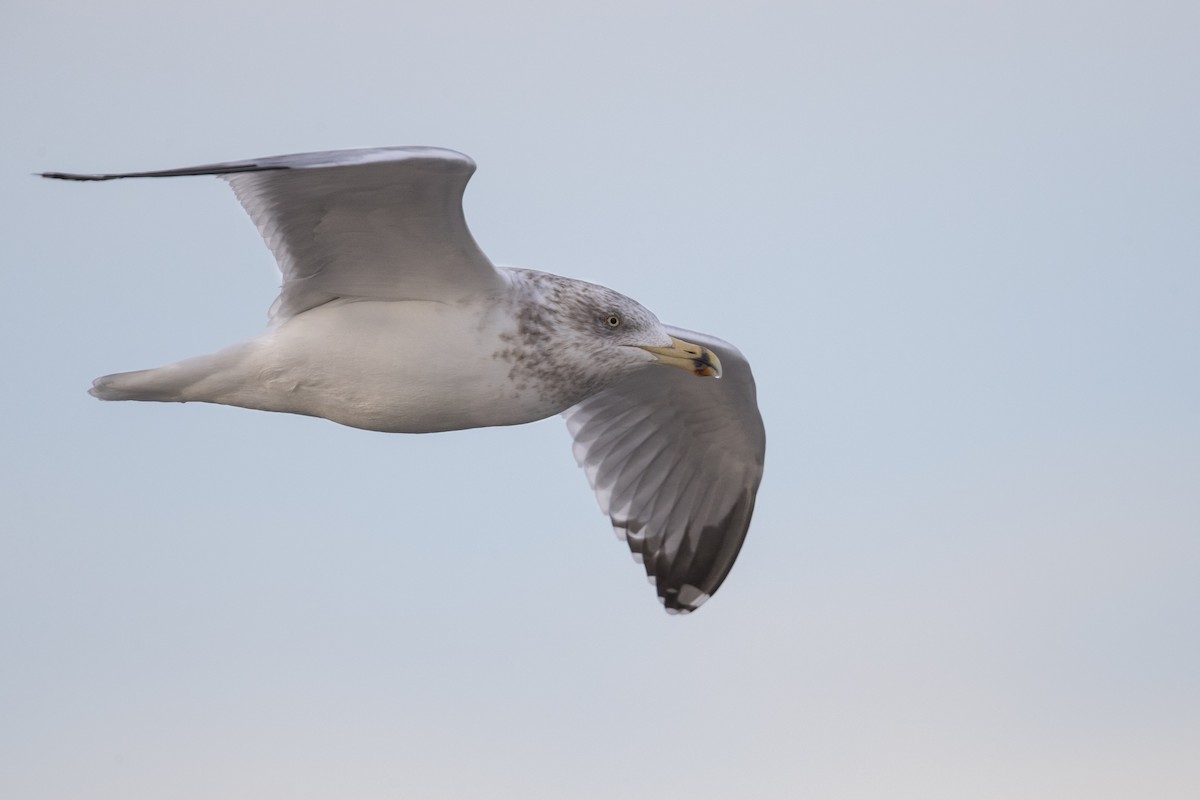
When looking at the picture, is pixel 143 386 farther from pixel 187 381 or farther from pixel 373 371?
pixel 373 371

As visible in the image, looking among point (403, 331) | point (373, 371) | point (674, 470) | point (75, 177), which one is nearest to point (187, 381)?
point (373, 371)

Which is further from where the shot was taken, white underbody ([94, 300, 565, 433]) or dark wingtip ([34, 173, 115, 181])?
white underbody ([94, 300, 565, 433])

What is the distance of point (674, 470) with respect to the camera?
7.92 metres

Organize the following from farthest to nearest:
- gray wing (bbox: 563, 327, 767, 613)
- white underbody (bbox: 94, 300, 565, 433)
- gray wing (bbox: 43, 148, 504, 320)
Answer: gray wing (bbox: 563, 327, 767, 613)
white underbody (bbox: 94, 300, 565, 433)
gray wing (bbox: 43, 148, 504, 320)

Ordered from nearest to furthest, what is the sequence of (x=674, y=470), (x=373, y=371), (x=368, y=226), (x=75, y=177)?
1. (x=75, y=177)
2. (x=368, y=226)
3. (x=373, y=371)
4. (x=674, y=470)

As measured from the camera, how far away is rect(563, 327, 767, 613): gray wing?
772 centimetres

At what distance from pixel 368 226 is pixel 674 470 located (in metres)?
2.67

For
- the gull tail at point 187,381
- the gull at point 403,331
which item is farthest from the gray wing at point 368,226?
the gull tail at point 187,381

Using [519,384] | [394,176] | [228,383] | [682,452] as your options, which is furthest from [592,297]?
[682,452]

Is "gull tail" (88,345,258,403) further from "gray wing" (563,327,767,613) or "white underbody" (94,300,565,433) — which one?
"gray wing" (563,327,767,613)

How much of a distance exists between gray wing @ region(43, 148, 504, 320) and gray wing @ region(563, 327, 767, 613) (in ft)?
6.40

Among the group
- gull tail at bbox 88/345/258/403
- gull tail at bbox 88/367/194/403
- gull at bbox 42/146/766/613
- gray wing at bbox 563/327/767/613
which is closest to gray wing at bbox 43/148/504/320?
gull at bbox 42/146/766/613

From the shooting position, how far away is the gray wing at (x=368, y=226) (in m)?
5.41

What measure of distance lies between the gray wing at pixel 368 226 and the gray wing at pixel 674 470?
6.40 ft
